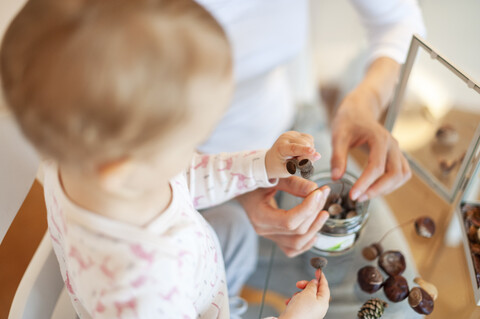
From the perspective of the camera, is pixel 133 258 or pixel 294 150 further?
pixel 294 150

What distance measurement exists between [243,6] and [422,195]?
1.38 ft

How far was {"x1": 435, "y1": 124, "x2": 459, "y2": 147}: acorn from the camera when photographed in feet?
2.27

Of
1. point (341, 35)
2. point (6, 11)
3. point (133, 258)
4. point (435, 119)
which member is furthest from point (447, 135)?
point (341, 35)

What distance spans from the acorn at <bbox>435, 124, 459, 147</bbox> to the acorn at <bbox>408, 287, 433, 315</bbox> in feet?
0.82

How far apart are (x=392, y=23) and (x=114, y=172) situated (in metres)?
0.65

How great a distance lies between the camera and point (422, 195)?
2.31 ft

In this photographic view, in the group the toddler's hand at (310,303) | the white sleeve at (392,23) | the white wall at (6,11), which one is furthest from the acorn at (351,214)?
the white wall at (6,11)

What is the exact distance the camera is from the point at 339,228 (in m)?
0.58

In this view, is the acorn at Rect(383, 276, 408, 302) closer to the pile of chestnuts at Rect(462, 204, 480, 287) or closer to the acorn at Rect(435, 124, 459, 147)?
the pile of chestnuts at Rect(462, 204, 480, 287)

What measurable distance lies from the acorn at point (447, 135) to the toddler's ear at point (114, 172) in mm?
522

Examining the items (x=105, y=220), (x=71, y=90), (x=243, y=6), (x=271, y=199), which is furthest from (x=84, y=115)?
(x=243, y=6)

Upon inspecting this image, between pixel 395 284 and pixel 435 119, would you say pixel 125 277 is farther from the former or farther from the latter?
pixel 435 119

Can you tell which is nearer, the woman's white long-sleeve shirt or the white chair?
the white chair

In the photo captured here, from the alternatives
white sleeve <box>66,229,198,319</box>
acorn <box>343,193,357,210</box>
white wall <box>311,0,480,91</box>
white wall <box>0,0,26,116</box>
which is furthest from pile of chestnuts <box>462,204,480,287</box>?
white wall <box>0,0,26,116</box>
